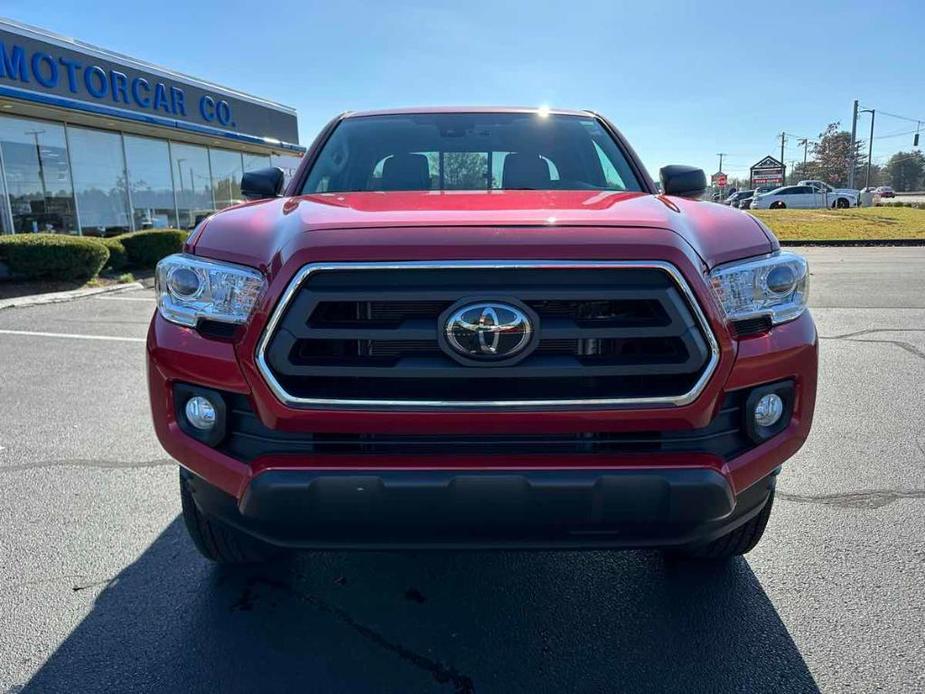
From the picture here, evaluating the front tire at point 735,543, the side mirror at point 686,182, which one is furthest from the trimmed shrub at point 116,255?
the front tire at point 735,543

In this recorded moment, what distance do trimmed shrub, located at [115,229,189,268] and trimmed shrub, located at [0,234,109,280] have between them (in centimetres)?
201

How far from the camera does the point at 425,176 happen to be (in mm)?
3213

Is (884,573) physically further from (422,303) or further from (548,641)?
(422,303)

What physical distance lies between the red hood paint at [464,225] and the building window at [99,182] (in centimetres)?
1569

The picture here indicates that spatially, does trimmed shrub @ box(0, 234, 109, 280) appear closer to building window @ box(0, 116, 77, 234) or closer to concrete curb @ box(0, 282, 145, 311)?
concrete curb @ box(0, 282, 145, 311)

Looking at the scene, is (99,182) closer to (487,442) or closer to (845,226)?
(487,442)

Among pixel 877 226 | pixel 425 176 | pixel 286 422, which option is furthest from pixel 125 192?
pixel 877 226

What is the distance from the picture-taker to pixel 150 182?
17.5 meters

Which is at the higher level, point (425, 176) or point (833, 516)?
point (425, 176)

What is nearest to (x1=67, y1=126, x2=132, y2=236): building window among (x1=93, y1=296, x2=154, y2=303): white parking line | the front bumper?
(x1=93, y1=296, x2=154, y2=303): white parking line

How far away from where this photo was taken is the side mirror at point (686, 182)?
122 inches

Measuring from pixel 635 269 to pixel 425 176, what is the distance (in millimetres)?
1636

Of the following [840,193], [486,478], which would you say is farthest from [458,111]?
[840,193]

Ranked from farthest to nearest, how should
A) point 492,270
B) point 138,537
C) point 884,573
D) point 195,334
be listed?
1. point 138,537
2. point 884,573
3. point 195,334
4. point 492,270
